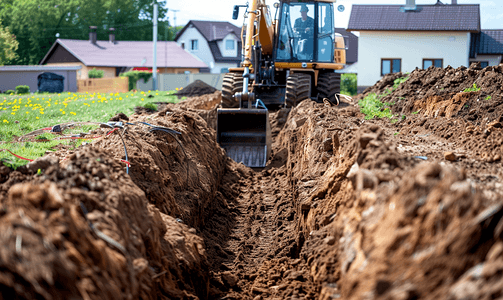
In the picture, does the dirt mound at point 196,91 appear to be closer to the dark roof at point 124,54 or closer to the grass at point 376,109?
the grass at point 376,109

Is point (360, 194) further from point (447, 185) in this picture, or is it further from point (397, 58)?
point (397, 58)

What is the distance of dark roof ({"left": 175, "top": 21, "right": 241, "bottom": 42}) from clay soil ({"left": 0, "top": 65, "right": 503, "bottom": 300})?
50.5 m

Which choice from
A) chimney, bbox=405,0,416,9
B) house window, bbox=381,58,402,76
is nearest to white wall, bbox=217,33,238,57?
chimney, bbox=405,0,416,9

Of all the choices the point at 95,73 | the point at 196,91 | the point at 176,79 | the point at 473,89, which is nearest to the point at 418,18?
the point at 196,91

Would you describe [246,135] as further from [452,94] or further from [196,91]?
[196,91]

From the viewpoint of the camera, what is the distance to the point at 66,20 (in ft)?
204

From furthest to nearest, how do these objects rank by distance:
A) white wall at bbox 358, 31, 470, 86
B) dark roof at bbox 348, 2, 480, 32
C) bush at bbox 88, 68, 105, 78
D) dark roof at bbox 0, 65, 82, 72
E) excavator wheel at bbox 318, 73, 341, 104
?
bush at bbox 88, 68, 105, 78, dark roof at bbox 0, 65, 82, 72, dark roof at bbox 348, 2, 480, 32, white wall at bbox 358, 31, 470, 86, excavator wheel at bbox 318, 73, 341, 104

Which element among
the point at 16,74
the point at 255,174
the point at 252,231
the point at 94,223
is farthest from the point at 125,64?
the point at 94,223

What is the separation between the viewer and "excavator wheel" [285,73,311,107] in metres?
13.6

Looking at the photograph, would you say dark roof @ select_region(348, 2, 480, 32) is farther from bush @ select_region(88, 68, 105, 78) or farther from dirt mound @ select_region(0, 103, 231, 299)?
dirt mound @ select_region(0, 103, 231, 299)

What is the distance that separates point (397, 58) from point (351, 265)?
31757 millimetres

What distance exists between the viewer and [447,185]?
2.92 metres

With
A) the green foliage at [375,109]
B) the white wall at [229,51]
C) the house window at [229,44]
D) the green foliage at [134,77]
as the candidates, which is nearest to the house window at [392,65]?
the green foliage at [375,109]

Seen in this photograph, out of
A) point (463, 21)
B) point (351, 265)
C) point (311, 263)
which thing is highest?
point (463, 21)
